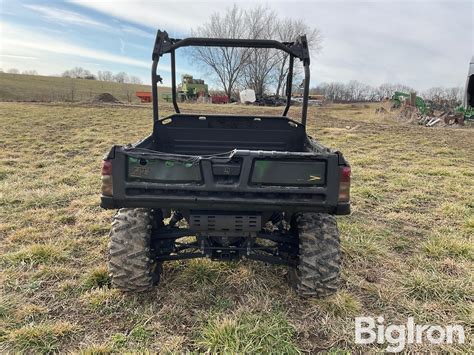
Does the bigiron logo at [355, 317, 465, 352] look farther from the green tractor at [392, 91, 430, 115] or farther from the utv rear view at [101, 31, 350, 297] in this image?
the green tractor at [392, 91, 430, 115]

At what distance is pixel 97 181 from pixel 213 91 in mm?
38030

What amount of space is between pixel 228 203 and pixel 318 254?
2.47 ft

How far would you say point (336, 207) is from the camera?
2.18 meters

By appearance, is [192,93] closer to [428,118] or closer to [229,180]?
[428,118]

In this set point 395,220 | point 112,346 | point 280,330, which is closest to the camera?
point 112,346

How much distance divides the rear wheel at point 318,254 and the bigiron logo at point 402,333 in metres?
0.32

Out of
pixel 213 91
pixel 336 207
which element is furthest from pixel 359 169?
pixel 213 91

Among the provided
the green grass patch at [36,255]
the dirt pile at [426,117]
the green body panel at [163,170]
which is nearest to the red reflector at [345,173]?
the green body panel at [163,170]

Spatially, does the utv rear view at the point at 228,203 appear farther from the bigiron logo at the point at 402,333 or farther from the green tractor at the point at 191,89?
→ the green tractor at the point at 191,89

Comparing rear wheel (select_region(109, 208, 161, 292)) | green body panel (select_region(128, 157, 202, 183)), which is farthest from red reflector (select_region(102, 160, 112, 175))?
rear wheel (select_region(109, 208, 161, 292))

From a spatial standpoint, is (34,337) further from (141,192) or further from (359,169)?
(359,169)

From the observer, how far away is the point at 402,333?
237 cm

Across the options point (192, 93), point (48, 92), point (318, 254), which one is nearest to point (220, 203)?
point (318, 254)

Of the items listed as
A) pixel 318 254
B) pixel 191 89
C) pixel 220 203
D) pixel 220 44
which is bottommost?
pixel 318 254
